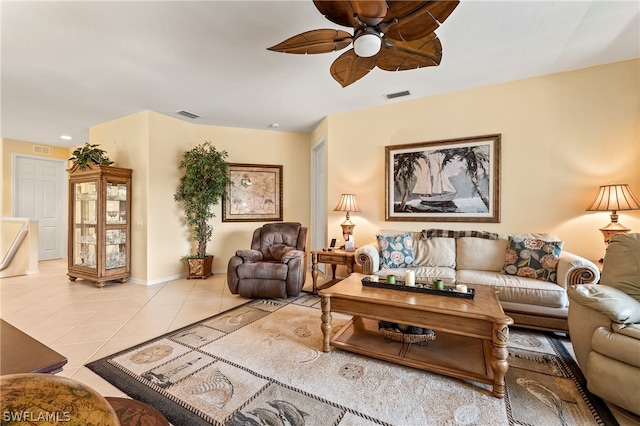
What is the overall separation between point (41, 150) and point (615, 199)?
9.82 meters

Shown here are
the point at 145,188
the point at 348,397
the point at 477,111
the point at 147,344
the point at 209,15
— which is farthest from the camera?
the point at 145,188

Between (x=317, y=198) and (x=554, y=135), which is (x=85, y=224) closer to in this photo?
(x=317, y=198)

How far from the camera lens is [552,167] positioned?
3141 millimetres

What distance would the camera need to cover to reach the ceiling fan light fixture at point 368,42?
175cm

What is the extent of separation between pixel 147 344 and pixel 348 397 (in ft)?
5.82

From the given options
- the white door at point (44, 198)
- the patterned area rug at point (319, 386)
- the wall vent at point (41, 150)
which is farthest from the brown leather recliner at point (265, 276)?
the wall vent at point (41, 150)

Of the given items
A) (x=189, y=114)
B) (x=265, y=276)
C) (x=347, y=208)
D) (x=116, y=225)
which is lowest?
(x=265, y=276)

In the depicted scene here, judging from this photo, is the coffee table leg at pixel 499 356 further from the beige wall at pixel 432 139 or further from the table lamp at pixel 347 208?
the table lamp at pixel 347 208

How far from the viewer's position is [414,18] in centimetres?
162

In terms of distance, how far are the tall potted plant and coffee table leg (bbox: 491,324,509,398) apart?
13.6 ft

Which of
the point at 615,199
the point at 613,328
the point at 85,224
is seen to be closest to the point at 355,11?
the point at 613,328

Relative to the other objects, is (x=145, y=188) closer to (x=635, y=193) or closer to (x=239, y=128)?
(x=239, y=128)

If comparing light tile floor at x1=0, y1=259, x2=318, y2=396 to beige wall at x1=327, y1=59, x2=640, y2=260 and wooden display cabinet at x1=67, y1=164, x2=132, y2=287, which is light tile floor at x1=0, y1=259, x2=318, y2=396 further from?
beige wall at x1=327, y1=59, x2=640, y2=260

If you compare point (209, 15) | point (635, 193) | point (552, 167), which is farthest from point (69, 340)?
point (635, 193)
